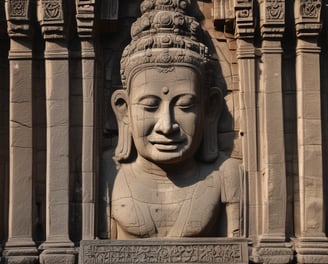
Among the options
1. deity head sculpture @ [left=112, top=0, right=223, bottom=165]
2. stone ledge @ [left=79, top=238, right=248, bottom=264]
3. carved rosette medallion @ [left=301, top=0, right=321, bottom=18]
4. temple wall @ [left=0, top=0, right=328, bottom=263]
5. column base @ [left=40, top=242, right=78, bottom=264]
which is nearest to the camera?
stone ledge @ [left=79, top=238, right=248, bottom=264]

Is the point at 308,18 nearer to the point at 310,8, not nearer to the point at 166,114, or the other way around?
the point at 310,8

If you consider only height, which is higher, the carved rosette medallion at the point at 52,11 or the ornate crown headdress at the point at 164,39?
the carved rosette medallion at the point at 52,11

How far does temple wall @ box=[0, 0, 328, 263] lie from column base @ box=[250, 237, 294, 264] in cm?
2

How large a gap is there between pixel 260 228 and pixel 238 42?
3491 mm

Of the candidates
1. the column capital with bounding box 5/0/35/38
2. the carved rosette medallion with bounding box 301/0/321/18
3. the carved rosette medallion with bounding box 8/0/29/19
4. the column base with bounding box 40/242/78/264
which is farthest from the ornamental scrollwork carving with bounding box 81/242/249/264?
the carved rosette medallion with bounding box 301/0/321/18

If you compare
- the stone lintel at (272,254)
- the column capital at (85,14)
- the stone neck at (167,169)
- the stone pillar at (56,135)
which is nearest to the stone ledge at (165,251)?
the stone lintel at (272,254)

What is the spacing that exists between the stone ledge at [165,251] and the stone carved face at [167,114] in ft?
5.22

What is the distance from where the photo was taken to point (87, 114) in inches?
752

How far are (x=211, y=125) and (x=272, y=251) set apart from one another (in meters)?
2.67

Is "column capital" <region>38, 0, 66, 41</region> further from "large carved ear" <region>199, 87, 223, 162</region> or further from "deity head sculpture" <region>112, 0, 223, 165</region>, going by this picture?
"large carved ear" <region>199, 87, 223, 162</region>

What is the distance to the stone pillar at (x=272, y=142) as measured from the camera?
18641 mm

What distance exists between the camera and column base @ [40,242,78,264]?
18.4 meters

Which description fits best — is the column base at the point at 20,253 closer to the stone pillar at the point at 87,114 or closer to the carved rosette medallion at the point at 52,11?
the stone pillar at the point at 87,114

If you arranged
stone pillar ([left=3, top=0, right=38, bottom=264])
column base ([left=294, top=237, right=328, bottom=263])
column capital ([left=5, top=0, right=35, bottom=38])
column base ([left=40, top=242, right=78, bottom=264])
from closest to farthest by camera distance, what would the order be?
column base ([left=40, top=242, right=78, bottom=264])
column base ([left=294, top=237, right=328, bottom=263])
stone pillar ([left=3, top=0, right=38, bottom=264])
column capital ([left=5, top=0, right=35, bottom=38])
